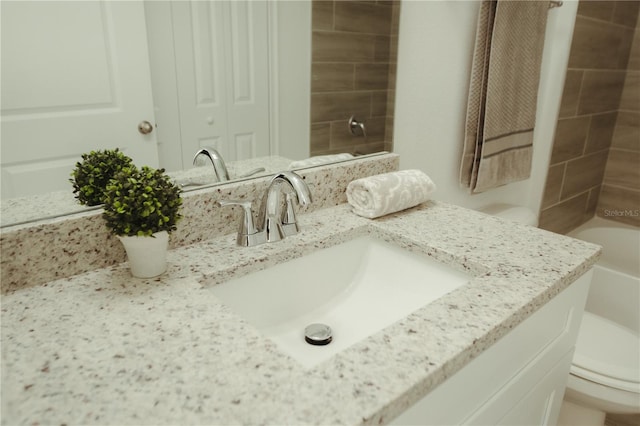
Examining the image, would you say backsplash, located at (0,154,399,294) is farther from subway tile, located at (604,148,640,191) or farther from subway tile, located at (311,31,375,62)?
subway tile, located at (604,148,640,191)

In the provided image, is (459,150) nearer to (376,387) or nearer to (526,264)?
(526,264)

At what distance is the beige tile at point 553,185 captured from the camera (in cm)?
219

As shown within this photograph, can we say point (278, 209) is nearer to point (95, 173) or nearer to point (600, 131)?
point (95, 173)

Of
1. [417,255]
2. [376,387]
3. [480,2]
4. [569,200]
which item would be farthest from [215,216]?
[569,200]

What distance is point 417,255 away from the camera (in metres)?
1.01

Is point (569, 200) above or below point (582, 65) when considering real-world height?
below

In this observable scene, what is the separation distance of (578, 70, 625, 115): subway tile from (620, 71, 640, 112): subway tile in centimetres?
3

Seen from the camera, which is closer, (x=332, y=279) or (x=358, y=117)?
(x=332, y=279)

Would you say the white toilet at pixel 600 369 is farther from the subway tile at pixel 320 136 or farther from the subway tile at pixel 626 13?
the subway tile at pixel 626 13

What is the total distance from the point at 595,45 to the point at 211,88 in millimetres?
1993

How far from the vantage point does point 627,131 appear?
256 centimetres

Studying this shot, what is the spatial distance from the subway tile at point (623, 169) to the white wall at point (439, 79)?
3.48ft

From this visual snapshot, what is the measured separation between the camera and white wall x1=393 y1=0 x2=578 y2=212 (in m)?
1.40

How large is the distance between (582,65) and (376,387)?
2.12 metres
